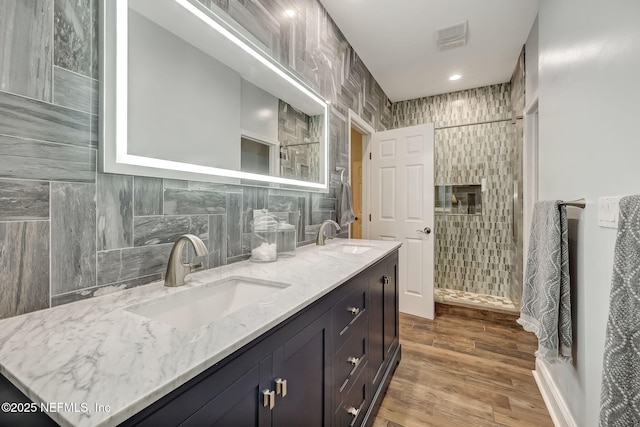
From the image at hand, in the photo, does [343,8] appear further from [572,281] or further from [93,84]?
[572,281]

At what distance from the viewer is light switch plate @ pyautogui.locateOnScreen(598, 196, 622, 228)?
36.4 inches

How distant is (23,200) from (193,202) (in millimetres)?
499

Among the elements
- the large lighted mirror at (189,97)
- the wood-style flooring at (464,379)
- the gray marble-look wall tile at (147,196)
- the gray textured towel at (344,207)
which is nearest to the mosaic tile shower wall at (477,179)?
the wood-style flooring at (464,379)

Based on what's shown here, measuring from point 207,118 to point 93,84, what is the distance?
419 mm

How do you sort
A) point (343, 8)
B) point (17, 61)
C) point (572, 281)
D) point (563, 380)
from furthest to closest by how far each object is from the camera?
point (343, 8) < point (563, 380) < point (572, 281) < point (17, 61)

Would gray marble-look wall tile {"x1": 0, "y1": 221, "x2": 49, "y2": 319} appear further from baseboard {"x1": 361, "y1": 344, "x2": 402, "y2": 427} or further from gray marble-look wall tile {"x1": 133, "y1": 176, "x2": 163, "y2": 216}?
baseboard {"x1": 361, "y1": 344, "x2": 402, "y2": 427}

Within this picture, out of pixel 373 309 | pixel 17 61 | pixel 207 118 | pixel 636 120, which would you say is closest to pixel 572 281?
pixel 636 120

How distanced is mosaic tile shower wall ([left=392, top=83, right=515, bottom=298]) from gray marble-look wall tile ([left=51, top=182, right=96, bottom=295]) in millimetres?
3663

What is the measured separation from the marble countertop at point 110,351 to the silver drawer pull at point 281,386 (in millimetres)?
169

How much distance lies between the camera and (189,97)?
1.12 metres

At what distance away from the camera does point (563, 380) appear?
1482mm

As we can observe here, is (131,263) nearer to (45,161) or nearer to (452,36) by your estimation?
(45,161)

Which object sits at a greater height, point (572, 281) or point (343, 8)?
point (343, 8)

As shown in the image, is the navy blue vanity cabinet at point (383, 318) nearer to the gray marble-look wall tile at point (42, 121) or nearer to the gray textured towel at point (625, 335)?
the gray textured towel at point (625, 335)
